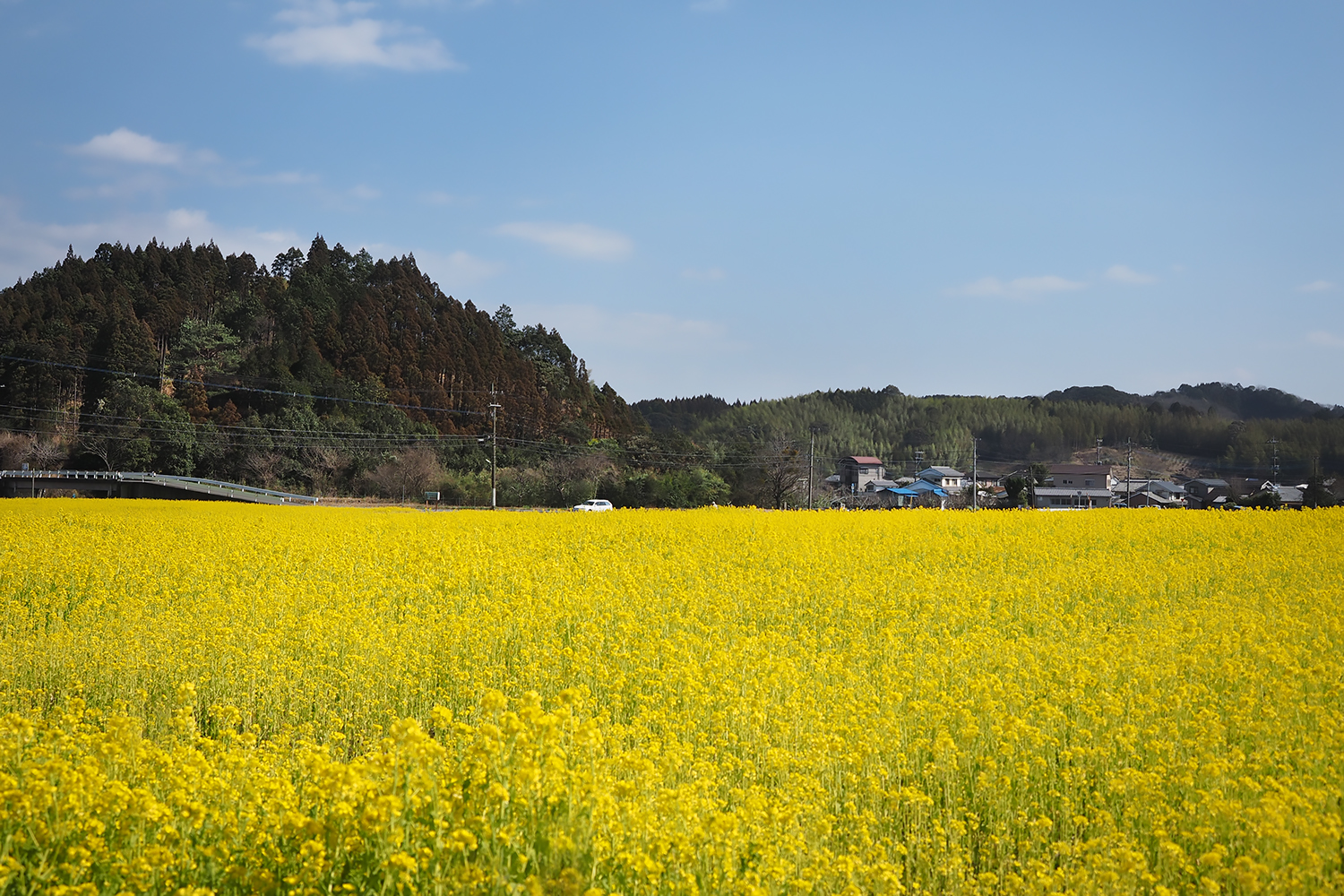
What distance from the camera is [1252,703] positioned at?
5734 mm

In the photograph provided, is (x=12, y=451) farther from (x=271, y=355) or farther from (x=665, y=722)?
(x=665, y=722)

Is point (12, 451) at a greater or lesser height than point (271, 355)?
lesser

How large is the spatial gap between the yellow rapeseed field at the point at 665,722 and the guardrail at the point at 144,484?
37.1m

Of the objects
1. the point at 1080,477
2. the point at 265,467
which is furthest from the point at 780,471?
the point at 1080,477

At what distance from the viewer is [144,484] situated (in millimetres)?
49594

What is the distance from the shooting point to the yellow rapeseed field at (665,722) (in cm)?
353

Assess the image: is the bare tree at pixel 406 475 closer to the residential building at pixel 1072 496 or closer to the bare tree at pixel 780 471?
the bare tree at pixel 780 471

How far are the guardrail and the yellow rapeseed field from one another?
122ft

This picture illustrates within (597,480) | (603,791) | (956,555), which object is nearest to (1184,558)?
(956,555)

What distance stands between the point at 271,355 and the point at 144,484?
77.7ft

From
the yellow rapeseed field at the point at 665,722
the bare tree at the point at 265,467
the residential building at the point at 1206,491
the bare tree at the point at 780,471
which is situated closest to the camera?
the yellow rapeseed field at the point at 665,722

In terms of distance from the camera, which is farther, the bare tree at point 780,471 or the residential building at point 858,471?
the residential building at point 858,471

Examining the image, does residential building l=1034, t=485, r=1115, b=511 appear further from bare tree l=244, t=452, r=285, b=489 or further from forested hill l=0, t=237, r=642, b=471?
bare tree l=244, t=452, r=285, b=489

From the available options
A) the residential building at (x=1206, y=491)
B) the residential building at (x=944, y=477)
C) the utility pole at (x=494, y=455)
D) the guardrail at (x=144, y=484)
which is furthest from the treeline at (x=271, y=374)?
the residential building at (x=1206, y=491)
